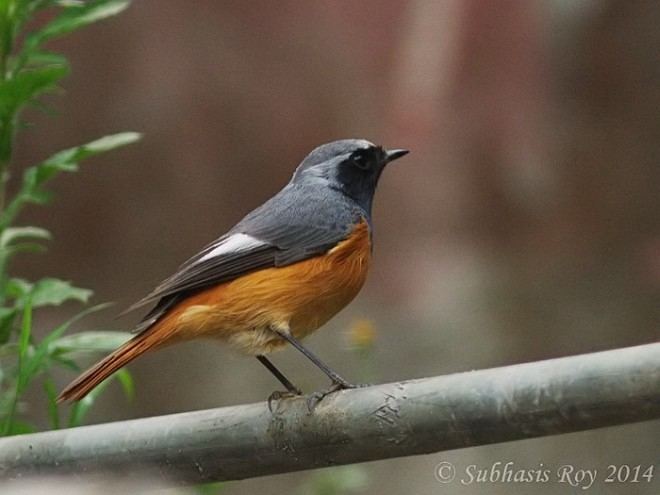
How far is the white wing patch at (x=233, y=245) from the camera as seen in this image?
3.30 meters

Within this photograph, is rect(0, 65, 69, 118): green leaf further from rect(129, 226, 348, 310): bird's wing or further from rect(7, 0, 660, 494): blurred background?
rect(7, 0, 660, 494): blurred background

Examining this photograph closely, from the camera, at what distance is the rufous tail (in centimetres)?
293

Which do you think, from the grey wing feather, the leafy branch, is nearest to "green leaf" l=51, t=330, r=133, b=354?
the leafy branch

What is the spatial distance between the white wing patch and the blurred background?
2341 mm

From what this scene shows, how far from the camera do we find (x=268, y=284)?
3260mm

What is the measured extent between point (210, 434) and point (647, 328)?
3870mm

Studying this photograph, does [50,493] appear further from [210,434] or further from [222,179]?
[222,179]

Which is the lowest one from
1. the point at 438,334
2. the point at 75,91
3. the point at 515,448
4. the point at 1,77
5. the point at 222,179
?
the point at 515,448

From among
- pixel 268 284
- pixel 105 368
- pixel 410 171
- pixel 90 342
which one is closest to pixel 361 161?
pixel 268 284

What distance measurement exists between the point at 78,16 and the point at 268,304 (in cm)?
100

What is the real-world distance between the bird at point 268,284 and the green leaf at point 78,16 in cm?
73

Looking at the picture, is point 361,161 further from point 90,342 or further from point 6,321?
point 6,321

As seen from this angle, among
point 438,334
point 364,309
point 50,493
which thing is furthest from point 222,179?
point 50,493

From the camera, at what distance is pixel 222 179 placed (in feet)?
20.7
